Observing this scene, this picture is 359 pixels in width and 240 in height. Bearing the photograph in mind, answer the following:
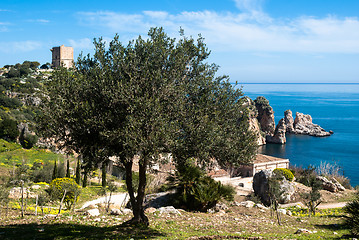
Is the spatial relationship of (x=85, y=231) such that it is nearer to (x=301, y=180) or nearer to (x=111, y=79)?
(x=111, y=79)

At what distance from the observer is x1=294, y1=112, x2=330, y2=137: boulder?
150250 mm

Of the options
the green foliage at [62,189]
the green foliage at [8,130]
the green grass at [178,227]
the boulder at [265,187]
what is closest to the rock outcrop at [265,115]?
the green foliage at [8,130]

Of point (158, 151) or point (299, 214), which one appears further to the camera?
point (299, 214)

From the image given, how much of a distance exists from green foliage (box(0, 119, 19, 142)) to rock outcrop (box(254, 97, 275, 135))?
10329 cm

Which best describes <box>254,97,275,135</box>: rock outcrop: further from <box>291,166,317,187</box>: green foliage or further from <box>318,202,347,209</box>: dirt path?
<box>318,202,347,209</box>: dirt path

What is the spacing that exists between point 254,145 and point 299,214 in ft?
43.7

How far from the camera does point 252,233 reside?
15.4m

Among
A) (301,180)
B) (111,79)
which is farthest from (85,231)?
(301,180)

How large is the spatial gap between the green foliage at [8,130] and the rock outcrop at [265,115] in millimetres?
103287

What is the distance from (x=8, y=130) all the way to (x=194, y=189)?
62.7 meters

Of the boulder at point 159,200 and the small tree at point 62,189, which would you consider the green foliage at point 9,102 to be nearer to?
the small tree at point 62,189

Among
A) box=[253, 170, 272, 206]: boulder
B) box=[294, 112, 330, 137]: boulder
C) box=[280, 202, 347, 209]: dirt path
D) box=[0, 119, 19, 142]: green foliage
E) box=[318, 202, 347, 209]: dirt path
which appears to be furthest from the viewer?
box=[294, 112, 330, 137]: boulder

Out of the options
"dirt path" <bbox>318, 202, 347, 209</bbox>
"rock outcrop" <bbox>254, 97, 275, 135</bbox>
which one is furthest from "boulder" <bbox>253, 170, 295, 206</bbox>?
"rock outcrop" <bbox>254, 97, 275, 135</bbox>

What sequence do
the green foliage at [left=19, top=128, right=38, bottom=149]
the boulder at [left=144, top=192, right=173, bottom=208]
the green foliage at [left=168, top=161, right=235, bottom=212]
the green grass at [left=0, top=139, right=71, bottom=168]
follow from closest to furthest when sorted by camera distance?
the green foliage at [left=168, top=161, right=235, bottom=212], the boulder at [left=144, top=192, right=173, bottom=208], the green grass at [left=0, top=139, right=71, bottom=168], the green foliage at [left=19, top=128, right=38, bottom=149]
